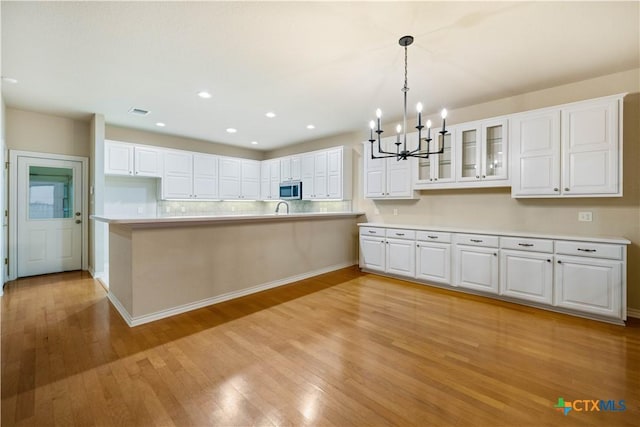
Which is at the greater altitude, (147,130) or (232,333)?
(147,130)

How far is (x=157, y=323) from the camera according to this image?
9.48 feet

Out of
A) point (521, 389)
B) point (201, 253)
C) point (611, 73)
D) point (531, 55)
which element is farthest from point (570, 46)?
point (201, 253)

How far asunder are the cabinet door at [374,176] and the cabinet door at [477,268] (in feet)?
5.29

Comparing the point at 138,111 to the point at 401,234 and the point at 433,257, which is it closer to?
the point at 401,234

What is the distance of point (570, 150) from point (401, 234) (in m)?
2.24

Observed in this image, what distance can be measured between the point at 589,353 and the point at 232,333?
3030mm

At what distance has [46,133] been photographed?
4.68m

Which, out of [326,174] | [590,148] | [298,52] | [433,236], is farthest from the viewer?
[326,174]

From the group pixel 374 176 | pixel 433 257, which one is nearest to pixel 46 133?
pixel 374 176

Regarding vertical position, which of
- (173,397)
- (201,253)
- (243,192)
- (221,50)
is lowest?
(173,397)

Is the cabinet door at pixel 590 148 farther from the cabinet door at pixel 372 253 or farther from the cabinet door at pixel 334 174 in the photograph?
the cabinet door at pixel 334 174

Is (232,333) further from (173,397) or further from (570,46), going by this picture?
(570,46)

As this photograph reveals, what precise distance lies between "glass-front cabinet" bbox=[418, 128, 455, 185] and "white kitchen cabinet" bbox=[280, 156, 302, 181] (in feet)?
9.46

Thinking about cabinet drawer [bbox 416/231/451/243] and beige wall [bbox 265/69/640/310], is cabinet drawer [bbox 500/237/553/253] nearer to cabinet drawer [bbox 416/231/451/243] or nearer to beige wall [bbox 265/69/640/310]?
beige wall [bbox 265/69/640/310]
